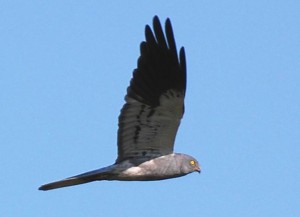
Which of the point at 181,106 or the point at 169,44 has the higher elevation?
the point at 169,44

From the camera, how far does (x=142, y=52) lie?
15.5 meters

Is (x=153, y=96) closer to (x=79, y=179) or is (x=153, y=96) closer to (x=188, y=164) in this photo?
(x=188, y=164)

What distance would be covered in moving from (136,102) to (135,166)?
1.05 m

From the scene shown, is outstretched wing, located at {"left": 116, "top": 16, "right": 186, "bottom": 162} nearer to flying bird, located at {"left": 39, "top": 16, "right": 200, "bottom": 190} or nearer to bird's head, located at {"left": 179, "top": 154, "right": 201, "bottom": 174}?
flying bird, located at {"left": 39, "top": 16, "right": 200, "bottom": 190}

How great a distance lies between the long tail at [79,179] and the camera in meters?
15.3

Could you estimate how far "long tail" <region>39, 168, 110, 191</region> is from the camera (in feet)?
50.2

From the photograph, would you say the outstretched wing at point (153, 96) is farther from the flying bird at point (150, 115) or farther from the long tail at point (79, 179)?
the long tail at point (79, 179)

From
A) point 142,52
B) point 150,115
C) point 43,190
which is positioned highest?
point 142,52

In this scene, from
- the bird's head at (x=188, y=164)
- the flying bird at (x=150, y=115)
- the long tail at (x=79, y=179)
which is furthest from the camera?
the bird's head at (x=188, y=164)

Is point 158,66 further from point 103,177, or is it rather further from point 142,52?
point 103,177

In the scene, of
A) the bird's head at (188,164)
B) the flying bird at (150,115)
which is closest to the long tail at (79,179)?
the flying bird at (150,115)

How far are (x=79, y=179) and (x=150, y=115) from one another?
1553 millimetres

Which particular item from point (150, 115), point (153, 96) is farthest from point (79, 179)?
point (153, 96)

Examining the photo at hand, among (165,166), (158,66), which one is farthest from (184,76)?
(165,166)
